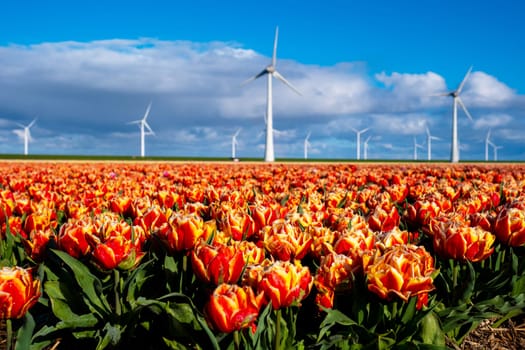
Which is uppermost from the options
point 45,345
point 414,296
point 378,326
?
point 414,296

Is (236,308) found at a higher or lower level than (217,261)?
lower

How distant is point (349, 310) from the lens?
134 inches

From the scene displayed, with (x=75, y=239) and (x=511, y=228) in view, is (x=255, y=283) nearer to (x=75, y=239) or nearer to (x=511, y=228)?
(x=75, y=239)

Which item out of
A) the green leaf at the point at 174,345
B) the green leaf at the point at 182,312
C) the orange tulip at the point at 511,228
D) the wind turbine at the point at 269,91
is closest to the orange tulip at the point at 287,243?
the green leaf at the point at 182,312

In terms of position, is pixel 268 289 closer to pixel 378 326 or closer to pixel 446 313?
pixel 378 326

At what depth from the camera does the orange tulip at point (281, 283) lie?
2652mm

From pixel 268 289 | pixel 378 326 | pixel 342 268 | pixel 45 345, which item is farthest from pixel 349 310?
pixel 45 345

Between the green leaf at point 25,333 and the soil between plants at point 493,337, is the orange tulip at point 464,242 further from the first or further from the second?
the green leaf at point 25,333

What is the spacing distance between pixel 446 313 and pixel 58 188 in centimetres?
740

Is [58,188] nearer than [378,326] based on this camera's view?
No

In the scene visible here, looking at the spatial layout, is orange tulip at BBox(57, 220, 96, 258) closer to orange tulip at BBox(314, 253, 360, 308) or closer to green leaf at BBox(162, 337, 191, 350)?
green leaf at BBox(162, 337, 191, 350)

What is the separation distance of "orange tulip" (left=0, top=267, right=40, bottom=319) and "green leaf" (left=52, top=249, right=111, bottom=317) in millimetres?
550

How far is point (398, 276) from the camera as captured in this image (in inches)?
107

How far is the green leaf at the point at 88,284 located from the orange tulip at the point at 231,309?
1288mm
